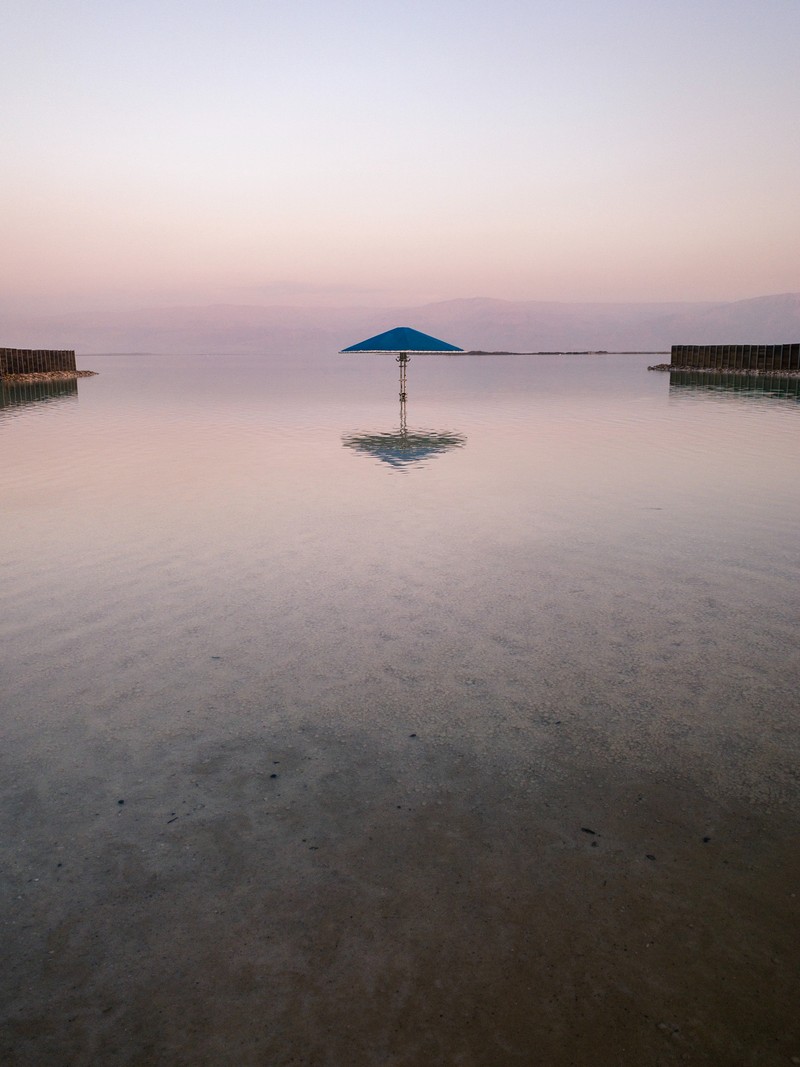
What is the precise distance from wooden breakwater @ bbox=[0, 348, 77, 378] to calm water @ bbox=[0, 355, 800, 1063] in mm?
47535

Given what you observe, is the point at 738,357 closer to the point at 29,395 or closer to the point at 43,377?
the point at 29,395

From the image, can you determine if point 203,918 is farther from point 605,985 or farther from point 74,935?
point 605,985

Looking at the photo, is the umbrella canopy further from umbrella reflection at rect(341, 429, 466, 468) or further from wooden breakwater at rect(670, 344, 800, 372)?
wooden breakwater at rect(670, 344, 800, 372)

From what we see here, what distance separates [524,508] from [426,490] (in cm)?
202

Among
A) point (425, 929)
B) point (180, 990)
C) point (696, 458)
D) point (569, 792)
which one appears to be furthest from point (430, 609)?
point (696, 458)

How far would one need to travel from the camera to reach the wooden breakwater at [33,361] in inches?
2132

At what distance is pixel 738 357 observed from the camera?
6700cm

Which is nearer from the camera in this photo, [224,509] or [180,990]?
[180,990]

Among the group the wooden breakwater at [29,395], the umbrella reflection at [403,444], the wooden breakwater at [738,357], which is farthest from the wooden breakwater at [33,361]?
the wooden breakwater at [738,357]

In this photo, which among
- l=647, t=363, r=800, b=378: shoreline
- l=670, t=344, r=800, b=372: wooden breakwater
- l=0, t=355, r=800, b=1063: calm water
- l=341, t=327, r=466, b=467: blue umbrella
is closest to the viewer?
l=0, t=355, r=800, b=1063: calm water

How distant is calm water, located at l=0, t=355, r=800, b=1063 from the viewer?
3.70 metres

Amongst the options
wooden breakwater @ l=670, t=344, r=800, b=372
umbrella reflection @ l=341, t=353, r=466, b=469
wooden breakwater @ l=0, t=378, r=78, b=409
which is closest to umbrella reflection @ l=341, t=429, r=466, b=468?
umbrella reflection @ l=341, t=353, r=466, b=469

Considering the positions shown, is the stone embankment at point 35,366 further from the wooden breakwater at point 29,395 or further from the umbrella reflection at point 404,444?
the umbrella reflection at point 404,444

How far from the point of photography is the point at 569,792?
3.79m
